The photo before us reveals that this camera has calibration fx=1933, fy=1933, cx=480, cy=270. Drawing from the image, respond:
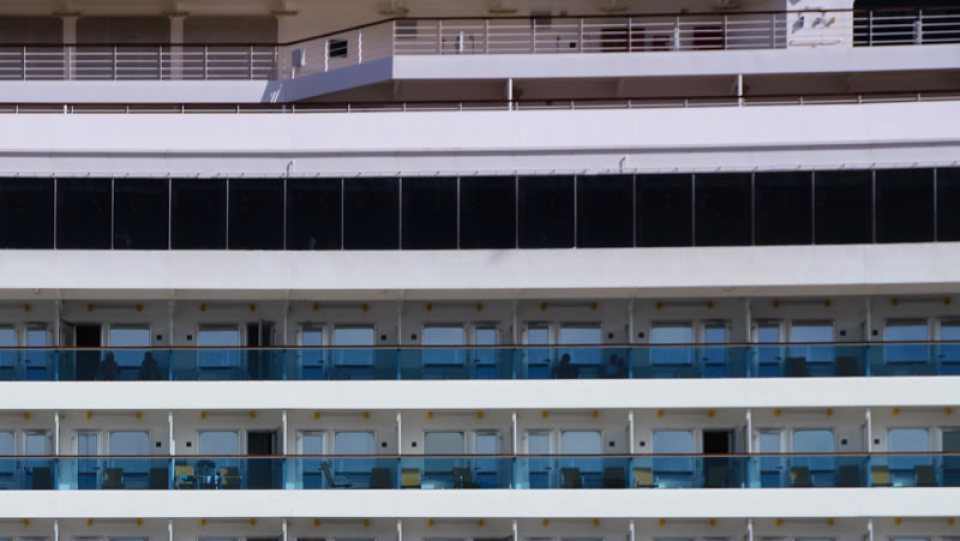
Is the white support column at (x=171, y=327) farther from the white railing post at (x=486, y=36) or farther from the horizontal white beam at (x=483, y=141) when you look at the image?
the white railing post at (x=486, y=36)

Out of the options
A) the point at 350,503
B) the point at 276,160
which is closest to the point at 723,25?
the point at 276,160

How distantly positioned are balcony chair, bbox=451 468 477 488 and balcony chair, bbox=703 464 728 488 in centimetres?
259

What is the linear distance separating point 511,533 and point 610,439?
5.15 feet

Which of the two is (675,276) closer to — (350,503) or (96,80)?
(350,503)

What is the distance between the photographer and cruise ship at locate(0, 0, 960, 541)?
2147 cm

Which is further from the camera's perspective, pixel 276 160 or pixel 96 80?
pixel 96 80

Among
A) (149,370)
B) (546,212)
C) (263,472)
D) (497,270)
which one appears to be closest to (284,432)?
(263,472)

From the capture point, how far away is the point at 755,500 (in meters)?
21.3

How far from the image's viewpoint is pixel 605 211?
70.8 feet

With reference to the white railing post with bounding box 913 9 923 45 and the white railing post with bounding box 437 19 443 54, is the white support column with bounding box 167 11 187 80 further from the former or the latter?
the white railing post with bounding box 913 9 923 45

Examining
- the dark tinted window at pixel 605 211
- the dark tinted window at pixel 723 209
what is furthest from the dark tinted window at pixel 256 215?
the dark tinted window at pixel 723 209

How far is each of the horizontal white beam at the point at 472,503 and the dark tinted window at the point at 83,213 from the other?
2811 millimetres

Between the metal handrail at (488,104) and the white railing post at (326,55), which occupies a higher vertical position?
the white railing post at (326,55)

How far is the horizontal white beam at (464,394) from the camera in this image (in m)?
21.4
